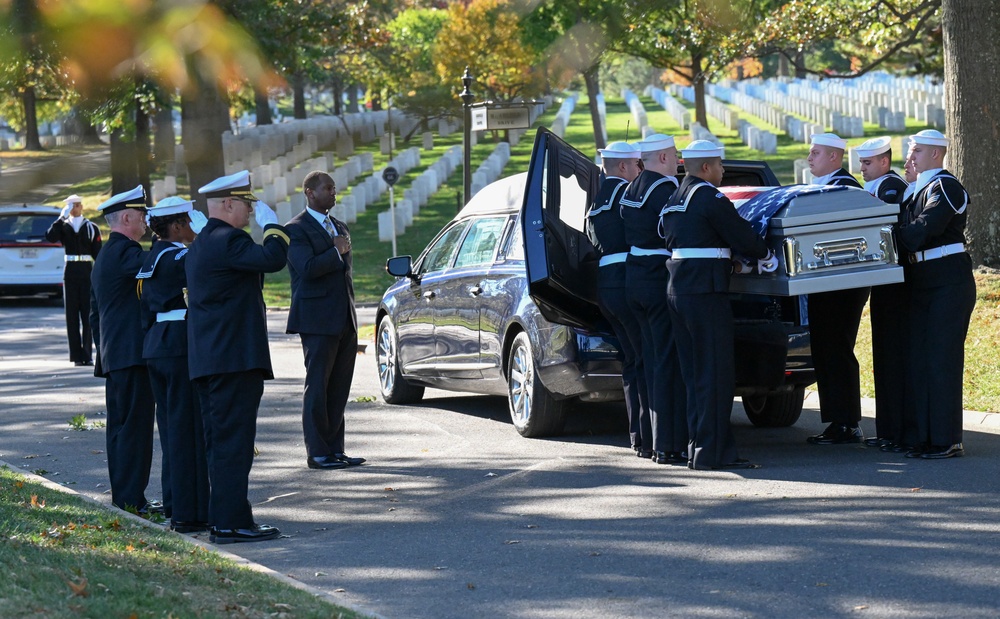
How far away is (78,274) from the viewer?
15531mm

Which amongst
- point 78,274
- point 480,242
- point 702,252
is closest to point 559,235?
point 702,252

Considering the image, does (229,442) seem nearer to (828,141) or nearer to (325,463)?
(325,463)

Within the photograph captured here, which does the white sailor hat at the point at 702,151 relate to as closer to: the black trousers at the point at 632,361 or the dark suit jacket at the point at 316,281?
the black trousers at the point at 632,361

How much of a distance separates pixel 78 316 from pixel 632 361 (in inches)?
345

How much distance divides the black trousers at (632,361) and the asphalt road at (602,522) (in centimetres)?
22

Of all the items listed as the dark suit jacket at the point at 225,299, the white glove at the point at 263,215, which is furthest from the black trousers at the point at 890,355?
the dark suit jacket at the point at 225,299

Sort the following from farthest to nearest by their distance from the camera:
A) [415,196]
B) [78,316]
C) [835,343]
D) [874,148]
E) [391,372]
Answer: [415,196] → [78,316] → [391,372] → [835,343] → [874,148]

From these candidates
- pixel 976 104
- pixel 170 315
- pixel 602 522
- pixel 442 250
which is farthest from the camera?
pixel 976 104

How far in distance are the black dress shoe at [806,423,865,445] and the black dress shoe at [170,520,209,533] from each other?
435cm

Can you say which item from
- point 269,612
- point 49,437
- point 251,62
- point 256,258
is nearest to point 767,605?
point 269,612

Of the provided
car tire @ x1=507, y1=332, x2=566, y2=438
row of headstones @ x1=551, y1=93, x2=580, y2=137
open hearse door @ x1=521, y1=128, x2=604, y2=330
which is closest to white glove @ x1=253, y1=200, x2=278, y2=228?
open hearse door @ x1=521, y1=128, x2=604, y2=330

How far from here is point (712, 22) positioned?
1.93m

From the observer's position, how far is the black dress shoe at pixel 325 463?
916 centimetres

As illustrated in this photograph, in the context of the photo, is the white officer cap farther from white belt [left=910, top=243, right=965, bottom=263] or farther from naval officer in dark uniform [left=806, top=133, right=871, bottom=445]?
white belt [left=910, top=243, right=965, bottom=263]
